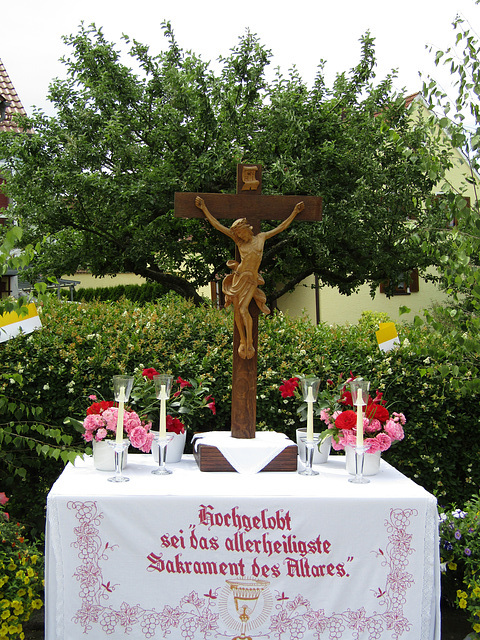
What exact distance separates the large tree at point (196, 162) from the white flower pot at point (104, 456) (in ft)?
21.7

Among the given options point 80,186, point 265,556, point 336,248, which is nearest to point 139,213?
point 80,186

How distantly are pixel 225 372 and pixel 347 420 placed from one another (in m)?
1.14

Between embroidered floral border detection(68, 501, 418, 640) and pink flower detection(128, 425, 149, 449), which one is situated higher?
pink flower detection(128, 425, 149, 449)

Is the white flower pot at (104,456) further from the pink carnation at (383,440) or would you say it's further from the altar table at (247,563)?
the pink carnation at (383,440)

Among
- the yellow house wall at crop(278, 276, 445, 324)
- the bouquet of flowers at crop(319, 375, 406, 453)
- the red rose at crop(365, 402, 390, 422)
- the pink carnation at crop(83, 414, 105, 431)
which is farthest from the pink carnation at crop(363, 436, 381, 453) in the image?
the yellow house wall at crop(278, 276, 445, 324)

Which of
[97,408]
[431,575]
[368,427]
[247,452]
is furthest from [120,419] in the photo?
[431,575]

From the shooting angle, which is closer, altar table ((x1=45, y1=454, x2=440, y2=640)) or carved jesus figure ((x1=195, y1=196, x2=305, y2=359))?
altar table ((x1=45, y1=454, x2=440, y2=640))

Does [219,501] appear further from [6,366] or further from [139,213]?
[139,213]

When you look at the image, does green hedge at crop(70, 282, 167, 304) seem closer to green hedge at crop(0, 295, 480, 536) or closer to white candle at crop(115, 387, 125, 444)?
green hedge at crop(0, 295, 480, 536)

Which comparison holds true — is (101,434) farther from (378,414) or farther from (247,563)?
(378,414)

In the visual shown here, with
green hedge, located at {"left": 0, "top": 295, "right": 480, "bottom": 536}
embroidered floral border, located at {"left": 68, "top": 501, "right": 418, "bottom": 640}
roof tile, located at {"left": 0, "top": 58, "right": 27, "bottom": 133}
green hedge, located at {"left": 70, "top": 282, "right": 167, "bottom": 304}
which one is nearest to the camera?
embroidered floral border, located at {"left": 68, "top": 501, "right": 418, "bottom": 640}

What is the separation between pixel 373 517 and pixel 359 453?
31 cm

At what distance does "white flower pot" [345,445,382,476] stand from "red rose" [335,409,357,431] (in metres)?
0.11

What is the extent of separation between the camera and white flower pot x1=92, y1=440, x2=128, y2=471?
313cm
